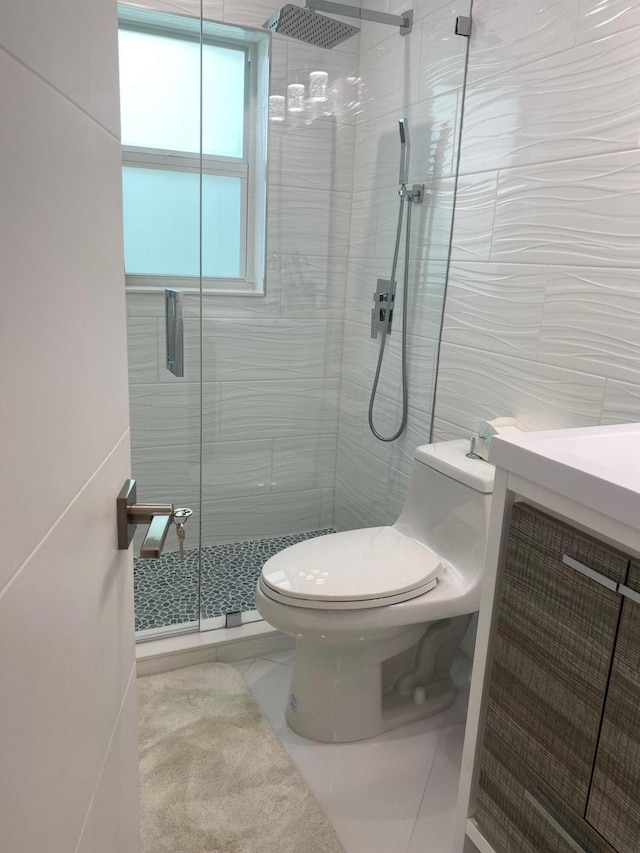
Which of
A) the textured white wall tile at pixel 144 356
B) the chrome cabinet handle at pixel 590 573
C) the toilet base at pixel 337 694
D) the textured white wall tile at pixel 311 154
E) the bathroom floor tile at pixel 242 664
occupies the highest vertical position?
the textured white wall tile at pixel 311 154

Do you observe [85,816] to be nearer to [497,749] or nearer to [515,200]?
[497,749]

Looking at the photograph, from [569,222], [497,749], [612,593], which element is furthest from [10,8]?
[569,222]

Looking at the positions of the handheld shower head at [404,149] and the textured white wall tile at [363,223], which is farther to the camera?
the textured white wall tile at [363,223]

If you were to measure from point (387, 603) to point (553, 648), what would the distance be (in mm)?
618

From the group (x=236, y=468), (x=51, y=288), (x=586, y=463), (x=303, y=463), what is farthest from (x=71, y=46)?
(x=303, y=463)

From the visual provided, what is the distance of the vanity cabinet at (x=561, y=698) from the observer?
3.10 feet

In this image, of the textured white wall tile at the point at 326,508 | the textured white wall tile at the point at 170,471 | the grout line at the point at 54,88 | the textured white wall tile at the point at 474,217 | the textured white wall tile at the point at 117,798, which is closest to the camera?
the grout line at the point at 54,88

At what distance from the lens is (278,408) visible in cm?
252

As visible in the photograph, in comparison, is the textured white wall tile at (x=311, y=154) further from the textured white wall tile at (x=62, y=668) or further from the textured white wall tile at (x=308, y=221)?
the textured white wall tile at (x=62, y=668)

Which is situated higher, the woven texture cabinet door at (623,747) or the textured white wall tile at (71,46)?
the textured white wall tile at (71,46)

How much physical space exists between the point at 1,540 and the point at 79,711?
301mm

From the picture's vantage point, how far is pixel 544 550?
1.07 metres

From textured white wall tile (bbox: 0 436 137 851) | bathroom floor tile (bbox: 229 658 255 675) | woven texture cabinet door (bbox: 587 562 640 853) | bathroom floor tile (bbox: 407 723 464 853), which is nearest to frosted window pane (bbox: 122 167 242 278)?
bathroom floor tile (bbox: 229 658 255 675)

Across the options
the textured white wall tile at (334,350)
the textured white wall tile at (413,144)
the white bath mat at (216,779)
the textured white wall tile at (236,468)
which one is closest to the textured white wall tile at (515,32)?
the textured white wall tile at (413,144)
